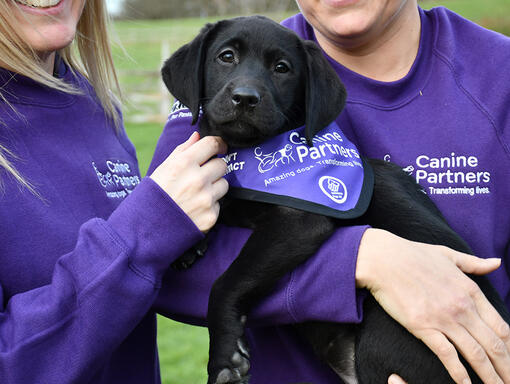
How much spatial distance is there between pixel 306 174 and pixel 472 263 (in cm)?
59

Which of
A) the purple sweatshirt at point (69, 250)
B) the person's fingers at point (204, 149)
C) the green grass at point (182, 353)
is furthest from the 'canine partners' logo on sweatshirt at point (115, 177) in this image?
the green grass at point (182, 353)

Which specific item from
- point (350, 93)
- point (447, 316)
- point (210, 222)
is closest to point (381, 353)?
point (447, 316)

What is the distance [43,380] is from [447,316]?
44.8 inches

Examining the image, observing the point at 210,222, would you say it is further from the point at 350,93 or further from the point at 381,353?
the point at 350,93

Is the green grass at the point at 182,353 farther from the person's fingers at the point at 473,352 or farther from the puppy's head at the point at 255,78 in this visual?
the person's fingers at the point at 473,352

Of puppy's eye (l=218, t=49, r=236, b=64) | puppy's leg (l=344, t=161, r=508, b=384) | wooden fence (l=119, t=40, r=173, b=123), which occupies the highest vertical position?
puppy's eye (l=218, t=49, r=236, b=64)

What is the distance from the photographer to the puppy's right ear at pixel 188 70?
220 cm

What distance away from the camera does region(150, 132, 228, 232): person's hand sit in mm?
1763

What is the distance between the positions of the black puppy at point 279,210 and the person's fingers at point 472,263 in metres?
0.12

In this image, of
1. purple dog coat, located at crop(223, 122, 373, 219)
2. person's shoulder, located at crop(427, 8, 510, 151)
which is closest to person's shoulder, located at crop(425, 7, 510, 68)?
person's shoulder, located at crop(427, 8, 510, 151)

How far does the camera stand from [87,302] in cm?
156

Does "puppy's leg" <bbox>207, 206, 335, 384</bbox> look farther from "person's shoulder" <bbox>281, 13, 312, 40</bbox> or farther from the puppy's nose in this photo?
"person's shoulder" <bbox>281, 13, 312, 40</bbox>

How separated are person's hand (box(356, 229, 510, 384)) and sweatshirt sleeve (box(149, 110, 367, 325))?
0.05 metres

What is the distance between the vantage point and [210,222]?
1796mm
